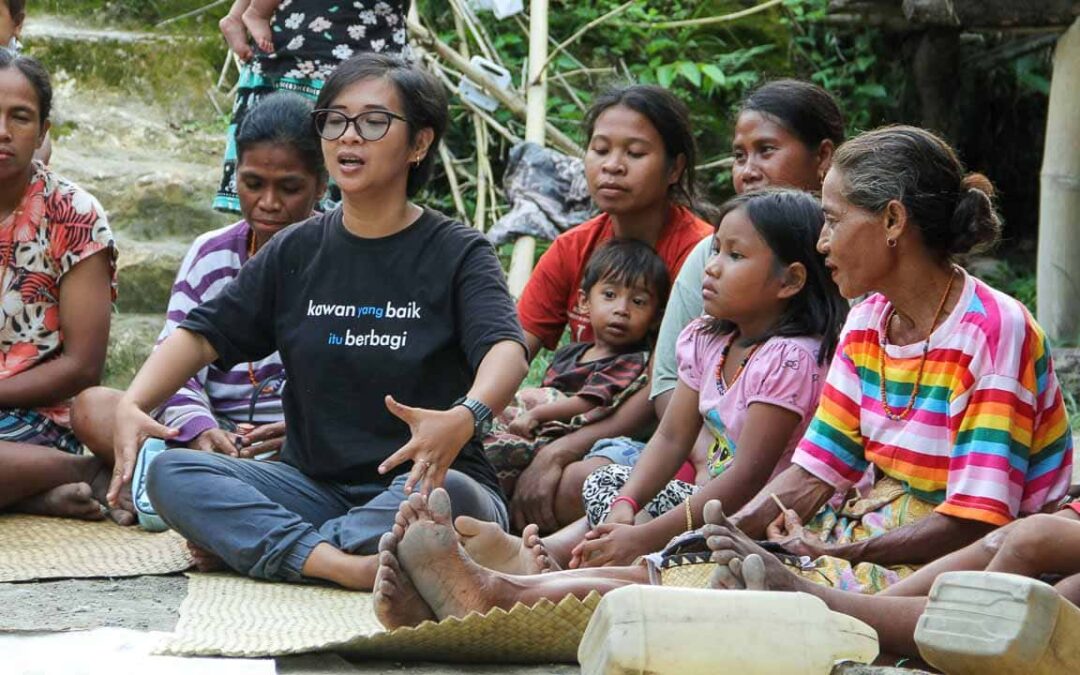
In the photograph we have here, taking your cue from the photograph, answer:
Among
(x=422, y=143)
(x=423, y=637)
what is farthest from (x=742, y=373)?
(x=423, y=637)

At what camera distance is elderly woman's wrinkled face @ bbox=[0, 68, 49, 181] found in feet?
14.7

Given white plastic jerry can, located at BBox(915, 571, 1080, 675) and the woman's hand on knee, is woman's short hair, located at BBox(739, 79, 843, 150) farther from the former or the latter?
white plastic jerry can, located at BBox(915, 571, 1080, 675)

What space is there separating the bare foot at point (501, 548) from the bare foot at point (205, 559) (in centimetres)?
76

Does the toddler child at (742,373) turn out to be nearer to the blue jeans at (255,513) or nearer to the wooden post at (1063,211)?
the blue jeans at (255,513)

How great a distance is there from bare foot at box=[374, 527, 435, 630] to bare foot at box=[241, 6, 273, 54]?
255 centimetres

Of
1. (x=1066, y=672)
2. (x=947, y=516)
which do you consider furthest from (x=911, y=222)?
(x=1066, y=672)

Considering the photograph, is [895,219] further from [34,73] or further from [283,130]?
[34,73]

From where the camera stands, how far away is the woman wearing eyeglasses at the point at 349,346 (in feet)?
12.1

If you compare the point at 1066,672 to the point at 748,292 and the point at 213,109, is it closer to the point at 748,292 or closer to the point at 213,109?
the point at 748,292

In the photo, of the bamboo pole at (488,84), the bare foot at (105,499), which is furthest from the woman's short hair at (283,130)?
the bamboo pole at (488,84)

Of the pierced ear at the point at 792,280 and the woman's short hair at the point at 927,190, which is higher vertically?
the woman's short hair at the point at 927,190

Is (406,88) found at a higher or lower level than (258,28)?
lower

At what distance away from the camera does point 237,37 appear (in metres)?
5.29

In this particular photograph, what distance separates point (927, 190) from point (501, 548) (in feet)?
3.62
